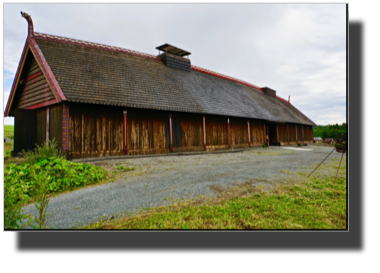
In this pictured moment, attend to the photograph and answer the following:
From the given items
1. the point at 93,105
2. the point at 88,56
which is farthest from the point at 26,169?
the point at 88,56

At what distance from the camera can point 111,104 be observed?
10680 mm

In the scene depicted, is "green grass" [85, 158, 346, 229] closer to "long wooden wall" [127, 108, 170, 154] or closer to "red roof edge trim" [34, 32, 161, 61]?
"long wooden wall" [127, 108, 170, 154]

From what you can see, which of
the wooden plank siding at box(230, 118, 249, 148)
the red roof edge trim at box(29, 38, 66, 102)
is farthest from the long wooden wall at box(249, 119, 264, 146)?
the red roof edge trim at box(29, 38, 66, 102)

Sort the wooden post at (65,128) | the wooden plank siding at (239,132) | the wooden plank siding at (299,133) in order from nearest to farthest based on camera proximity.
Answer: the wooden post at (65,128), the wooden plank siding at (239,132), the wooden plank siding at (299,133)

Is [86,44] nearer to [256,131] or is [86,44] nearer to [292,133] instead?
[256,131]

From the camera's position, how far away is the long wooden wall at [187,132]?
1348 centimetres

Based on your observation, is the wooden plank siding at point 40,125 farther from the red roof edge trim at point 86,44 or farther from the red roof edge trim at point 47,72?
the red roof edge trim at point 86,44

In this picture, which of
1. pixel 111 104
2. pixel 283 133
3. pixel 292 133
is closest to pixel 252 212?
pixel 111 104

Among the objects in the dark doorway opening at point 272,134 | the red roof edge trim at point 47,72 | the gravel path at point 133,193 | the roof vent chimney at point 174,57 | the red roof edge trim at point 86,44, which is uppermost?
the roof vent chimney at point 174,57

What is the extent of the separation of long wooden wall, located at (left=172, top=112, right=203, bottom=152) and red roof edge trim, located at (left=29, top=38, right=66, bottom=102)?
20.1 ft

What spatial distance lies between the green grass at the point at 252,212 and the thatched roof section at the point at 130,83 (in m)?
8.08

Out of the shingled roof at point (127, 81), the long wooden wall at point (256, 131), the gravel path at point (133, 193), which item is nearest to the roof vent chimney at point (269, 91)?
the long wooden wall at point (256, 131)
